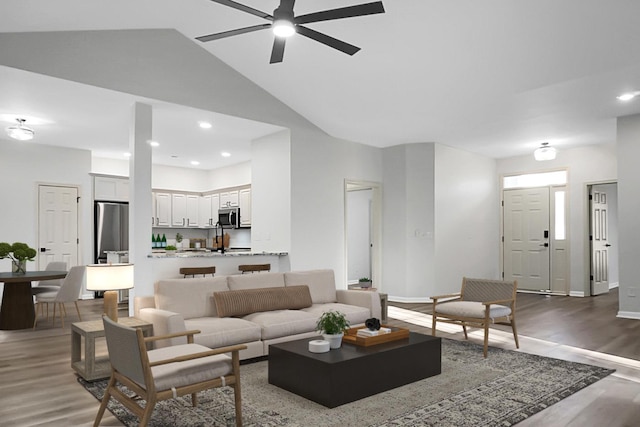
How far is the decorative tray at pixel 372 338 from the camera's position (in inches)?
148

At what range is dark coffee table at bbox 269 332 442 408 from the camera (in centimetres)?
329

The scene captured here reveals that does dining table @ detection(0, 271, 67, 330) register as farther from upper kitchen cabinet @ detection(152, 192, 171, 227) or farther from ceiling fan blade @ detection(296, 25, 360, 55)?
ceiling fan blade @ detection(296, 25, 360, 55)

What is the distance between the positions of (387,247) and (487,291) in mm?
3376

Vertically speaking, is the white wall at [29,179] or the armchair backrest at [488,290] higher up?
the white wall at [29,179]

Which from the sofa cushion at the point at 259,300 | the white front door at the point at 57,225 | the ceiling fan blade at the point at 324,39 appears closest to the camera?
the ceiling fan blade at the point at 324,39

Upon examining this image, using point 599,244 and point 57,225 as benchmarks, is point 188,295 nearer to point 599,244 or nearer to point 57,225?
point 57,225

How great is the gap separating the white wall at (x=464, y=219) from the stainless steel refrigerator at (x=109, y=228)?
19.7 feet

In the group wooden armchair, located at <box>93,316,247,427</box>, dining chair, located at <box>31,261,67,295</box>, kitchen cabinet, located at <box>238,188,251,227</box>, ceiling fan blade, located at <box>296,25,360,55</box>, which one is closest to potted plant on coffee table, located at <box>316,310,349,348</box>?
wooden armchair, located at <box>93,316,247,427</box>

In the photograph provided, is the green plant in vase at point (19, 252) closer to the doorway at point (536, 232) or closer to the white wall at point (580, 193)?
the doorway at point (536, 232)

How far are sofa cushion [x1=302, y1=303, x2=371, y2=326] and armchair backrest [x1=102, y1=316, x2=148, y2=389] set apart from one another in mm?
2357

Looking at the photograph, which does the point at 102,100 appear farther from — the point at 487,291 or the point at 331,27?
the point at 487,291

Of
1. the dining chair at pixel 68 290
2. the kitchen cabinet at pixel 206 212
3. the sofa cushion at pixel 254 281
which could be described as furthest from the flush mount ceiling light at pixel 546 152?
the dining chair at pixel 68 290

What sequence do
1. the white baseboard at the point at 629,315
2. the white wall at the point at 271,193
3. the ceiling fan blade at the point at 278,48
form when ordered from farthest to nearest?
1. the white wall at the point at 271,193
2. the white baseboard at the point at 629,315
3. the ceiling fan blade at the point at 278,48

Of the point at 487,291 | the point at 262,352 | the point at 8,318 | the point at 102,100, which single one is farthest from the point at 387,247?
the point at 8,318
